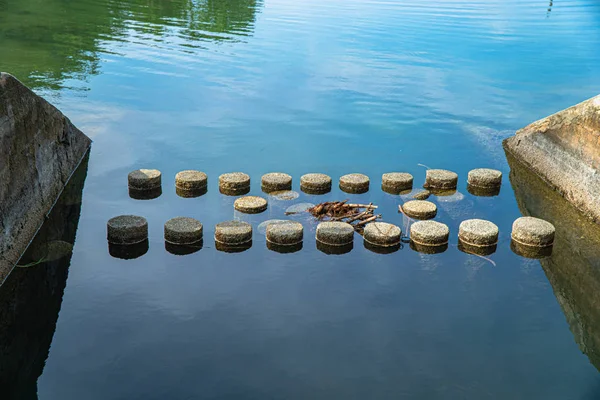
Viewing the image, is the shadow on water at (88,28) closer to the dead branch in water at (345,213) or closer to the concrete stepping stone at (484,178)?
the dead branch in water at (345,213)

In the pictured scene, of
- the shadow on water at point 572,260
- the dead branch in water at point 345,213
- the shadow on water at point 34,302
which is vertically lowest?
the shadow on water at point 34,302

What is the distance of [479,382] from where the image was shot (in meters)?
9.28

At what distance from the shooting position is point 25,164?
42.1 ft

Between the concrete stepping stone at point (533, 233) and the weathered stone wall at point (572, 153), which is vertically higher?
the weathered stone wall at point (572, 153)

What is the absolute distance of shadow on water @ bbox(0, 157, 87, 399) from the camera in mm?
9445

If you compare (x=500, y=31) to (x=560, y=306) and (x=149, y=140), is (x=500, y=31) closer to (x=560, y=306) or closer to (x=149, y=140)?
(x=149, y=140)

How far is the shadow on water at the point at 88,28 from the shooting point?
25016 mm

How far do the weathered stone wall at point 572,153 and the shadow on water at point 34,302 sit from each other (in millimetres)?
9615

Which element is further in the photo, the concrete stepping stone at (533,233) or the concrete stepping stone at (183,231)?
the concrete stepping stone at (533,233)

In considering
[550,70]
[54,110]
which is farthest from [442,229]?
[550,70]

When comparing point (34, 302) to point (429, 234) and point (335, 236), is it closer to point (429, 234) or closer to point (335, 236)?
point (335, 236)

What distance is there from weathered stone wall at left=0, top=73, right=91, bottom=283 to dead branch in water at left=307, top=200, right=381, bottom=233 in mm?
4931

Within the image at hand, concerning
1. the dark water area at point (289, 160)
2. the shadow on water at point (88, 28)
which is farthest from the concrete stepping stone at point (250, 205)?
the shadow on water at point (88, 28)

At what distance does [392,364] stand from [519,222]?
4.89m
